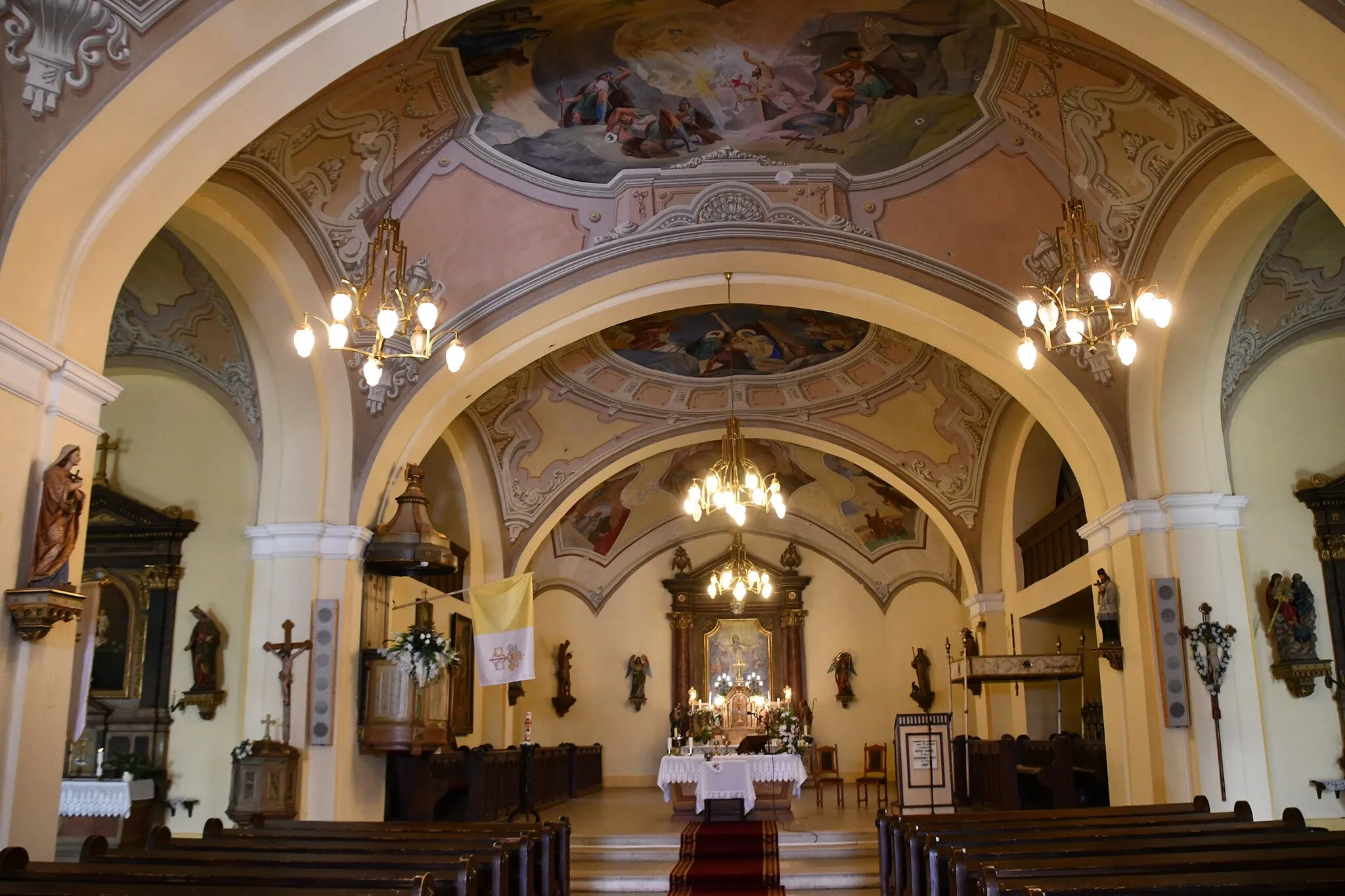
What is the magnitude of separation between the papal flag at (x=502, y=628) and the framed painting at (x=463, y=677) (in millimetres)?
2284

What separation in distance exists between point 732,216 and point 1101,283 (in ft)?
15.2

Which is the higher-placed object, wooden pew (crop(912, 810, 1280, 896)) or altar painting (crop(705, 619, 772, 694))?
altar painting (crop(705, 619, 772, 694))

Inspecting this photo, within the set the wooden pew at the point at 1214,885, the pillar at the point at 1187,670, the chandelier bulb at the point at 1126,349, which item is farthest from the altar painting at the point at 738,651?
the wooden pew at the point at 1214,885

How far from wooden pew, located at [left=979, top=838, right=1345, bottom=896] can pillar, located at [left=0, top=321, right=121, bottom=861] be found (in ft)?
14.3

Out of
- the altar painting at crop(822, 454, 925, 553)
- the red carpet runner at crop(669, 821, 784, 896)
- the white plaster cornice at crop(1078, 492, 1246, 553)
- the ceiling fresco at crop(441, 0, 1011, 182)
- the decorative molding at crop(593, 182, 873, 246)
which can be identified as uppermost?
the ceiling fresco at crop(441, 0, 1011, 182)

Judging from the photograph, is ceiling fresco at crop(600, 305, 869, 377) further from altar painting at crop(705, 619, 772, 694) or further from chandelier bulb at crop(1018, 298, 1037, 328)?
altar painting at crop(705, 619, 772, 694)

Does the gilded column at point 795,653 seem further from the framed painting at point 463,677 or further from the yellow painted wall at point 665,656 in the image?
the framed painting at point 463,677

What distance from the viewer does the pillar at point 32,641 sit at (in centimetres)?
530

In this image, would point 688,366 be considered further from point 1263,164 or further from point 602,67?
point 1263,164

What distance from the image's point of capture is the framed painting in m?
13.4

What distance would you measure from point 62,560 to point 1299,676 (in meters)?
8.82

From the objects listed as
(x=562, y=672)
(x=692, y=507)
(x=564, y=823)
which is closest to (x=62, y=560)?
(x=564, y=823)

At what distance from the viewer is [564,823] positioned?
23.1ft

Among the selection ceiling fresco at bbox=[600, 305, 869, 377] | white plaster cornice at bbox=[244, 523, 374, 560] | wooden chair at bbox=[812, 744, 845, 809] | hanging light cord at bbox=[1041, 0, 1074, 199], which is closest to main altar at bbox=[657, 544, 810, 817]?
wooden chair at bbox=[812, 744, 845, 809]
